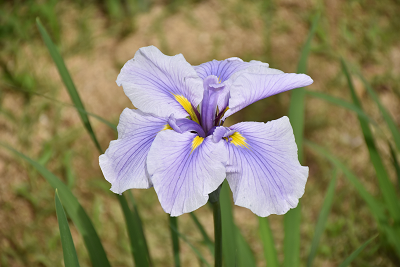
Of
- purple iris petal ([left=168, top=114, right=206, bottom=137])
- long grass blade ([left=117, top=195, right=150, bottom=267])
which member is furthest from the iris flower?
long grass blade ([left=117, top=195, right=150, bottom=267])

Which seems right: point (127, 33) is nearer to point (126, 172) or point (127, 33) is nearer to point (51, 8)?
point (51, 8)

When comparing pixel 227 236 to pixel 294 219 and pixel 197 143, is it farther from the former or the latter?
pixel 197 143

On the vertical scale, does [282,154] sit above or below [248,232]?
above

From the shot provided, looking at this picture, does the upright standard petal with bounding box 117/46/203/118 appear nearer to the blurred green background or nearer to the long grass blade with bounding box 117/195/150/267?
the long grass blade with bounding box 117/195/150/267

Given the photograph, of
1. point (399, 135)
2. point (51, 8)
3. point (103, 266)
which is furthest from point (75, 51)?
point (399, 135)

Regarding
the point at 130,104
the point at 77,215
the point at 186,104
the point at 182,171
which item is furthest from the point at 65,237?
the point at 130,104

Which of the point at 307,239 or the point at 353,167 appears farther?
the point at 353,167
